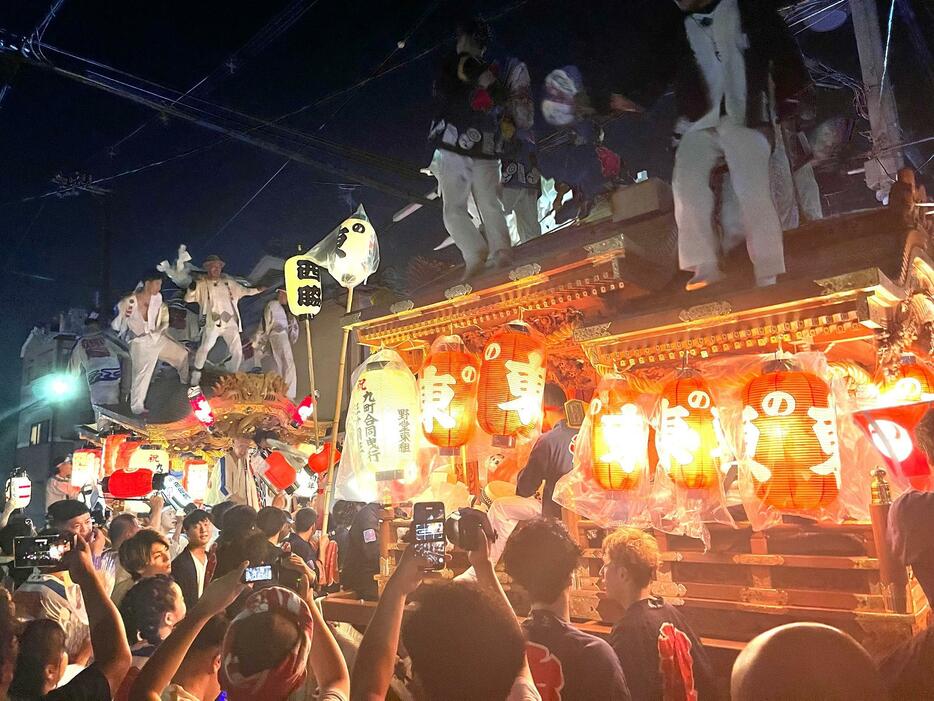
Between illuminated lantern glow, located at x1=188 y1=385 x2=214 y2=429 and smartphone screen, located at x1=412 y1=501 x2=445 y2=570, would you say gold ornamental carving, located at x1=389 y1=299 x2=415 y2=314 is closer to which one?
smartphone screen, located at x1=412 y1=501 x2=445 y2=570

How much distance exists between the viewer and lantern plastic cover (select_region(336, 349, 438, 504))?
223 inches

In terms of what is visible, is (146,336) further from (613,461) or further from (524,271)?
(613,461)

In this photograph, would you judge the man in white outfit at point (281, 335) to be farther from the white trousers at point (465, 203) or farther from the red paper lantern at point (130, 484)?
the white trousers at point (465, 203)

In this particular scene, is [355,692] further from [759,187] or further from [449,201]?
[759,187]

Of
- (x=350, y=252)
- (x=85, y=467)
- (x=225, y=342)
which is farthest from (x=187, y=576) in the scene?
(x=85, y=467)

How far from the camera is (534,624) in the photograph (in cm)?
474

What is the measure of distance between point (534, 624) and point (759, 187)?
3.70 m

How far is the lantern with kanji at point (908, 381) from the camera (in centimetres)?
465

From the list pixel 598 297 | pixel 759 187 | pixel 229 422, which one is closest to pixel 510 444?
pixel 598 297

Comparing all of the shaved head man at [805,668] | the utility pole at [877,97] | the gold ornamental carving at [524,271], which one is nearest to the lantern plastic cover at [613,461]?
the gold ornamental carving at [524,271]

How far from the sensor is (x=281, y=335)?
12.8 m

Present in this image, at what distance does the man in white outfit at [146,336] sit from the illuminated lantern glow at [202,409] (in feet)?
6.87

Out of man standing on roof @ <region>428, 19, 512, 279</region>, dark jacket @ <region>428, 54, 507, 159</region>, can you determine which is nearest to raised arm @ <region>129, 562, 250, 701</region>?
man standing on roof @ <region>428, 19, 512, 279</region>

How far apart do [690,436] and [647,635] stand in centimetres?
140
